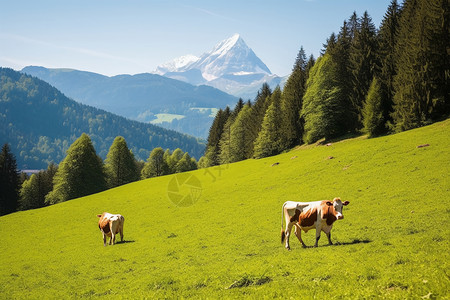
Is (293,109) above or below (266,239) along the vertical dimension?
above

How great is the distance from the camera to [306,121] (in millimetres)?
68500

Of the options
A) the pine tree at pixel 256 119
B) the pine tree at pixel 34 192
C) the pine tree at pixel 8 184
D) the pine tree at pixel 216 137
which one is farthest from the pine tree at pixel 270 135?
the pine tree at pixel 8 184

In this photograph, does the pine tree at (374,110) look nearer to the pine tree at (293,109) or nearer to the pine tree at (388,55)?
the pine tree at (388,55)

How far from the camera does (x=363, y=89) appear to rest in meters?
59.8

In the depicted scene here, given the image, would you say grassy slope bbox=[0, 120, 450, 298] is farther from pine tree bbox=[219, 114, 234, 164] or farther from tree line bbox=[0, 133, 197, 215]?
pine tree bbox=[219, 114, 234, 164]

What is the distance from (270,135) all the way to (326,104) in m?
16.5

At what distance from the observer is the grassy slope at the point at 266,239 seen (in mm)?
11875

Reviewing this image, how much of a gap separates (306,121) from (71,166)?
54.7 m

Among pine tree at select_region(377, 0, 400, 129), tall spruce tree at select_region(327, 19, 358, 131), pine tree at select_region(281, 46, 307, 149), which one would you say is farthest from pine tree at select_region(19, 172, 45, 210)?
pine tree at select_region(377, 0, 400, 129)

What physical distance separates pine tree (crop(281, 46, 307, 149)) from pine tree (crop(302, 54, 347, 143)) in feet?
19.9

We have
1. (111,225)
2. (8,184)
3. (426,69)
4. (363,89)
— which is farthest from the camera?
(8,184)

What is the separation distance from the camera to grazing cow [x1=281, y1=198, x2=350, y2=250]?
730 inches

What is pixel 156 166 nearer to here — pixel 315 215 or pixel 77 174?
pixel 77 174

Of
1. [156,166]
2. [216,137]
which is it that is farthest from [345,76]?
[156,166]
